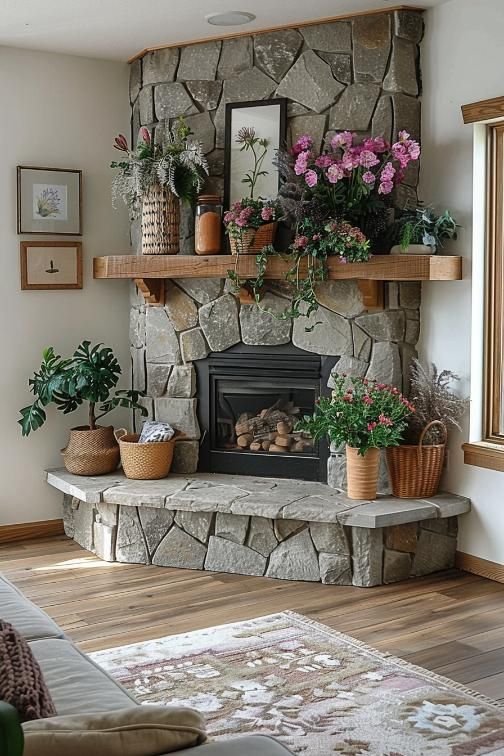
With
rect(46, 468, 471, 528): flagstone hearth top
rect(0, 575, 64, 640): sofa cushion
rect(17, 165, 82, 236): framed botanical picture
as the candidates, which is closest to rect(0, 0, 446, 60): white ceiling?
rect(17, 165, 82, 236): framed botanical picture

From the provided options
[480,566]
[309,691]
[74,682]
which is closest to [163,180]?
[480,566]

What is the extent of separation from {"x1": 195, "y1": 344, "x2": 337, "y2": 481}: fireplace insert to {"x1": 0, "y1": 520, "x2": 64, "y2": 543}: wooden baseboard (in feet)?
2.87

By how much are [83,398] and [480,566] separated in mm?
2085

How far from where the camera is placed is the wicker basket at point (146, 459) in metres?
4.45

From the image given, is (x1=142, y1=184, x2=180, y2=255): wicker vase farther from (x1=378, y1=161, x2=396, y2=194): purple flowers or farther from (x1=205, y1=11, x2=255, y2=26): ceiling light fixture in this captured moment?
(x1=378, y1=161, x2=396, y2=194): purple flowers

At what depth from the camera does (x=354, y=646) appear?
3.26 m

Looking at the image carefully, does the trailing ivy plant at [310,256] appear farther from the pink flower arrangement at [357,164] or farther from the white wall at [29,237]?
the white wall at [29,237]

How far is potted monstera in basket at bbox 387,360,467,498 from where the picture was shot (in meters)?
4.12

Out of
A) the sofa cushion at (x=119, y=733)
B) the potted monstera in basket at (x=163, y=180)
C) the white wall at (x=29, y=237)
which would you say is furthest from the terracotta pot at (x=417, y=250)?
the sofa cushion at (x=119, y=733)

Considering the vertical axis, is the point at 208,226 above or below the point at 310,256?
above

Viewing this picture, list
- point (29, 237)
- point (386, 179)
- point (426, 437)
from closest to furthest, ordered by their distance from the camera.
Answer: point (386, 179)
point (426, 437)
point (29, 237)

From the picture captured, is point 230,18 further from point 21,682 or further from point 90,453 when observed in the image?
point 21,682

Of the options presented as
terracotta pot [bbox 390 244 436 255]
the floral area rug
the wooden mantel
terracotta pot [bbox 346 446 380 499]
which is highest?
terracotta pot [bbox 390 244 436 255]

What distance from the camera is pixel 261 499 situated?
4.10m
